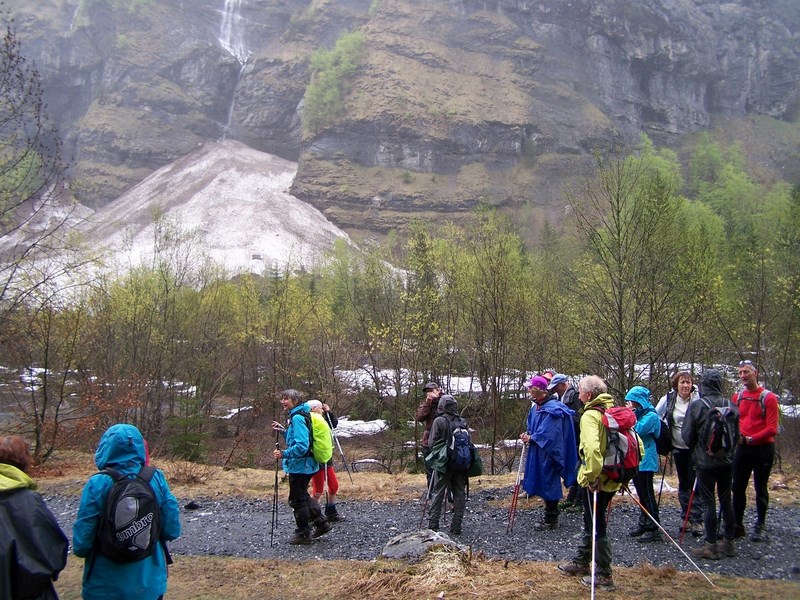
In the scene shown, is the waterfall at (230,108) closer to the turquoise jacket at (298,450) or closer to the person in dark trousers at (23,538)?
the turquoise jacket at (298,450)

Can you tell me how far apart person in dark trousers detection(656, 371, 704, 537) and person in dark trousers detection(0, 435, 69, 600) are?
21.2ft

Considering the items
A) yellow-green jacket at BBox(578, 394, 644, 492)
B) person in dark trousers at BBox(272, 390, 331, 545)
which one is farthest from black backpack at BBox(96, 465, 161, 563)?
yellow-green jacket at BBox(578, 394, 644, 492)

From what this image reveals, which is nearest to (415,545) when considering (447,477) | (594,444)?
(447,477)

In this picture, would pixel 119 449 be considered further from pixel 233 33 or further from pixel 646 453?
pixel 233 33

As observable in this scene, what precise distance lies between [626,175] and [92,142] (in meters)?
99.5

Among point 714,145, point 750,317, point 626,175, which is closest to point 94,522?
point 626,175

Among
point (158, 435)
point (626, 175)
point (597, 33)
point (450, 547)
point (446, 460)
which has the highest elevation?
point (597, 33)

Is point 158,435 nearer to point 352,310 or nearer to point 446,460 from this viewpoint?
point 352,310

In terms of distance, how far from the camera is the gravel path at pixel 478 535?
614 cm

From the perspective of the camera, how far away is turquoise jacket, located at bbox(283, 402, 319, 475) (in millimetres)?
6906

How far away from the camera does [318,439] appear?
714 cm

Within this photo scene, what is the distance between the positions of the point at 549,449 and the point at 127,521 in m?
5.16

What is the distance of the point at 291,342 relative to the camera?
79.3 ft

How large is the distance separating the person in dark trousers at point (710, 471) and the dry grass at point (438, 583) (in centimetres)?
67
